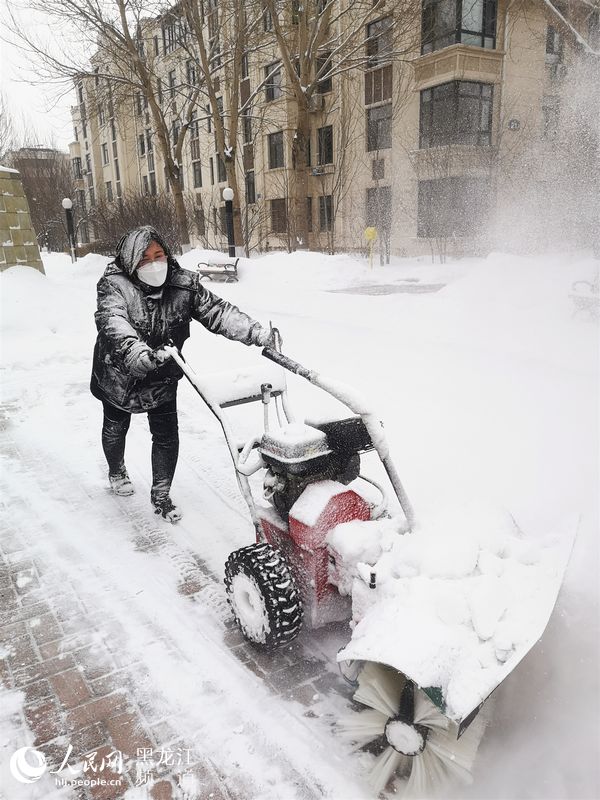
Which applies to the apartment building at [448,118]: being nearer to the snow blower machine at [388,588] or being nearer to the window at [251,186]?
the window at [251,186]

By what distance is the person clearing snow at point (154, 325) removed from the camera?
3227 mm

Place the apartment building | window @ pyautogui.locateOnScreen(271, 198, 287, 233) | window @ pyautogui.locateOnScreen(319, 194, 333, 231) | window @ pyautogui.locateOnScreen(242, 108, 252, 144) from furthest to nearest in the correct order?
1. window @ pyautogui.locateOnScreen(242, 108, 252, 144)
2. window @ pyautogui.locateOnScreen(271, 198, 287, 233)
3. window @ pyautogui.locateOnScreen(319, 194, 333, 231)
4. the apartment building

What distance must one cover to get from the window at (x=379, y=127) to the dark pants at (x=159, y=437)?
77.6 ft

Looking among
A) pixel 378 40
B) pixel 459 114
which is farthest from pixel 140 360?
pixel 378 40

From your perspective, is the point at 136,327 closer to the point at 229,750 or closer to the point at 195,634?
the point at 195,634

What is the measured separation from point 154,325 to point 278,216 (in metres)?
29.2

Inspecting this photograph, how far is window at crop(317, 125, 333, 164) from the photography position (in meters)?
27.9

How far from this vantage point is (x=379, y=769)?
195 cm

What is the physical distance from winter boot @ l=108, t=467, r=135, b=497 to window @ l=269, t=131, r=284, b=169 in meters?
29.2

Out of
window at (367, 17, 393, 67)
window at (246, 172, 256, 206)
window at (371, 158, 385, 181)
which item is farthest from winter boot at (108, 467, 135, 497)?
window at (246, 172, 256, 206)

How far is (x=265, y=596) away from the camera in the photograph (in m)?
2.33

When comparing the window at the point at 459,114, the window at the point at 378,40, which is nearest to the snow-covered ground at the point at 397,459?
the window at the point at 459,114

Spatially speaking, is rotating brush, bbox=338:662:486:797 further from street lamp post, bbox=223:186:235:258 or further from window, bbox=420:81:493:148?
window, bbox=420:81:493:148

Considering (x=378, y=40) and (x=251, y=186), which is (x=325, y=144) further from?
(x=251, y=186)
